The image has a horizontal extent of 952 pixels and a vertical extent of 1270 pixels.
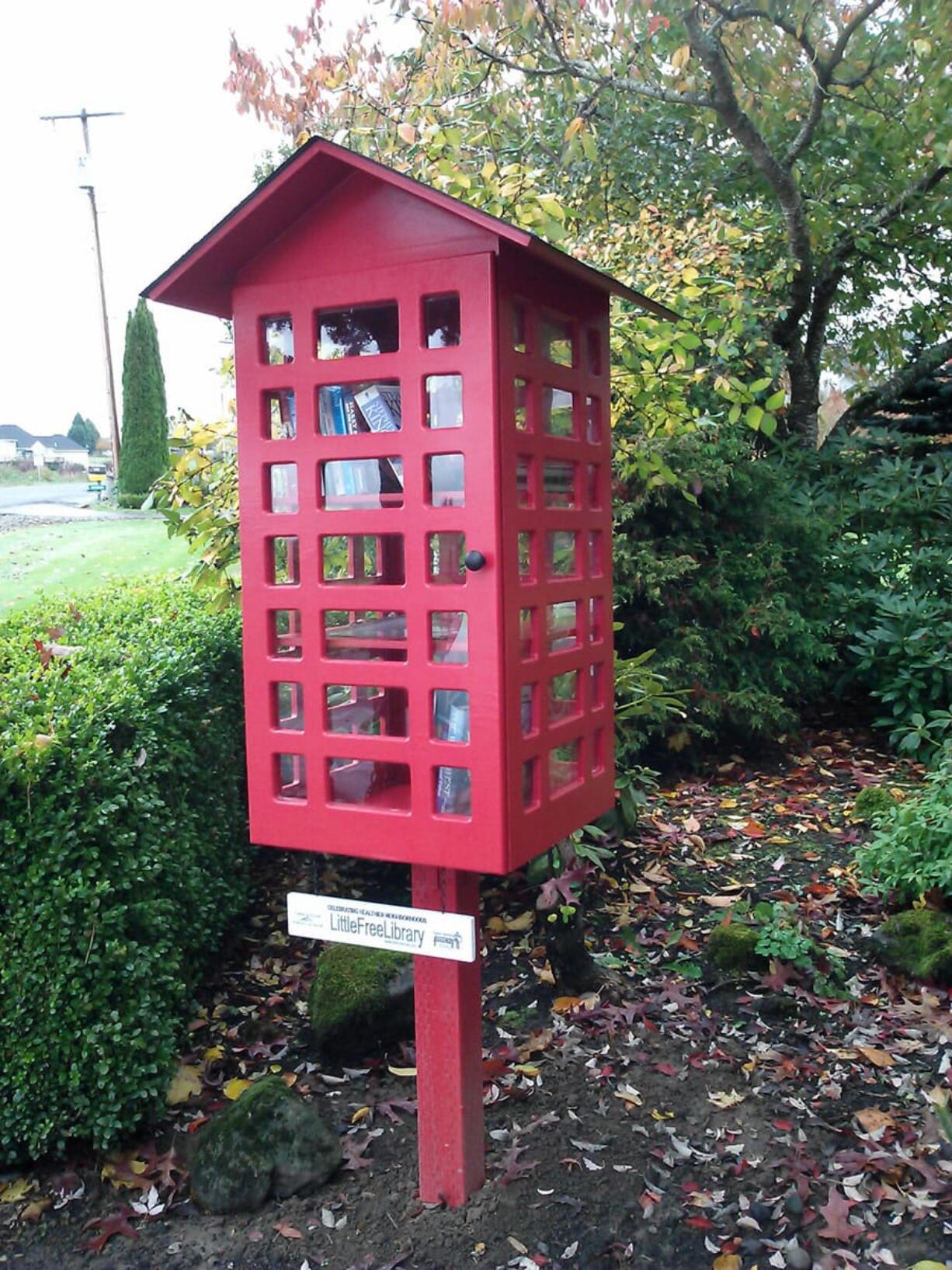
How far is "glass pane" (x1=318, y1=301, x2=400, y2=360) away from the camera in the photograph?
2057 millimetres

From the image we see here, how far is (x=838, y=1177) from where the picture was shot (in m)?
2.41

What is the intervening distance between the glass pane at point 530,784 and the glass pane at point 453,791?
11cm

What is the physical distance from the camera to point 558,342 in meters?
2.18

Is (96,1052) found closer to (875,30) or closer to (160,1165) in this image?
(160,1165)

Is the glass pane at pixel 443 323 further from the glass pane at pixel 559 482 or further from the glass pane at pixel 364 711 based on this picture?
the glass pane at pixel 364 711

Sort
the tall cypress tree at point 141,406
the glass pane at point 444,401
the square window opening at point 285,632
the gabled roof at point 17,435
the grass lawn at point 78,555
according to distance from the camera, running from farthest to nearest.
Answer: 1. the gabled roof at point 17,435
2. the tall cypress tree at point 141,406
3. the grass lawn at point 78,555
4. the square window opening at point 285,632
5. the glass pane at point 444,401

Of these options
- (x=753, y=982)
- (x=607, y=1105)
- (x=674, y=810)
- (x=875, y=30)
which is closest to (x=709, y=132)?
(x=875, y=30)

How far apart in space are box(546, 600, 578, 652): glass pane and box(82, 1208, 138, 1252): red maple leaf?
1.58 m

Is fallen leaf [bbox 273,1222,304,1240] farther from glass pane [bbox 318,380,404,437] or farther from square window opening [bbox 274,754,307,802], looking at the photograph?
glass pane [bbox 318,380,404,437]

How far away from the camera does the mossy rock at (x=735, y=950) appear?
3.27 meters

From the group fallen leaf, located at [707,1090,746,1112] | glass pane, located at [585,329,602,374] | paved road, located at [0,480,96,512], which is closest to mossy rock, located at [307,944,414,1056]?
fallen leaf, located at [707,1090,746,1112]

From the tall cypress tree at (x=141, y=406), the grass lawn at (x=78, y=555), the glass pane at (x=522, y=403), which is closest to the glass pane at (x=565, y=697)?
the glass pane at (x=522, y=403)

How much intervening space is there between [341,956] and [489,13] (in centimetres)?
389

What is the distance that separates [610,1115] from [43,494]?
30.0 ft
